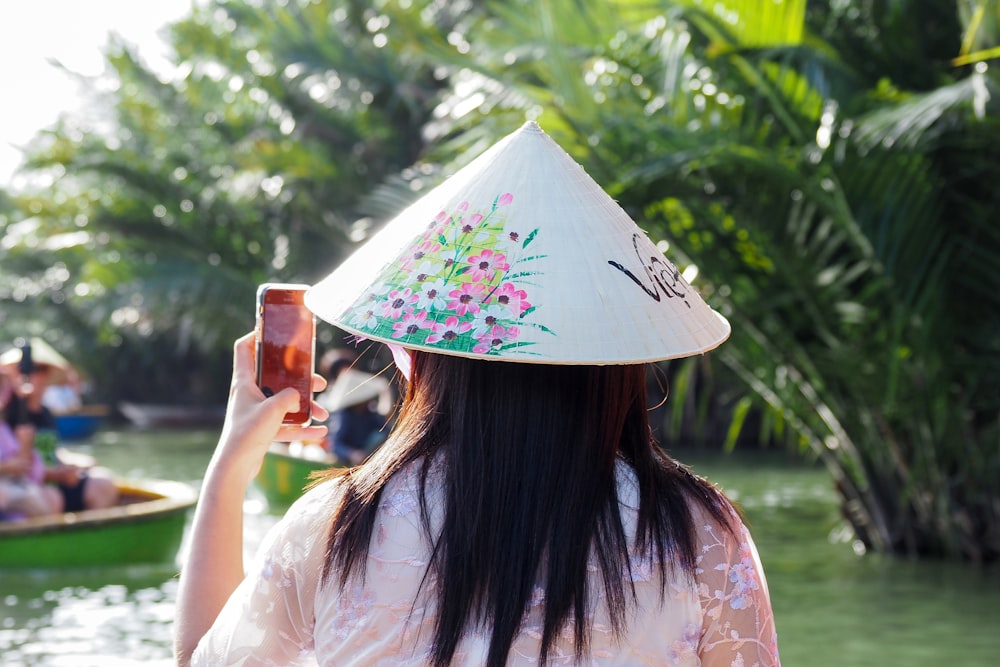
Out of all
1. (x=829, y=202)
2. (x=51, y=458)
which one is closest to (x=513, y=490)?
(x=829, y=202)

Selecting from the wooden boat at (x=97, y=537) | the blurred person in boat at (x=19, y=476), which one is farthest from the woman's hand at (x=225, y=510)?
the wooden boat at (x=97, y=537)

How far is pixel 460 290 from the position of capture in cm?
140

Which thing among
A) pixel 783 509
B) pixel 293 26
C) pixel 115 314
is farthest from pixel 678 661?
pixel 115 314

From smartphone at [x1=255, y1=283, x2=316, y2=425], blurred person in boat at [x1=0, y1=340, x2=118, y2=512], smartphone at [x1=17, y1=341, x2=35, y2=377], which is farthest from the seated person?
smartphone at [x1=255, y1=283, x2=316, y2=425]

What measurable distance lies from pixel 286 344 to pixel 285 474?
401 inches

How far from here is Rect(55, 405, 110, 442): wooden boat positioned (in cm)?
2098

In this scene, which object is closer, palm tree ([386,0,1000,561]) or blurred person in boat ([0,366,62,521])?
palm tree ([386,0,1000,561])

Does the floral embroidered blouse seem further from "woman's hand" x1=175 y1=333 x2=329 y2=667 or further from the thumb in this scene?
the thumb

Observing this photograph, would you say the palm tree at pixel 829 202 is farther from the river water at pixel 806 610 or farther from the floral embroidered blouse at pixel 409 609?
the floral embroidered blouse at pixel 409 609

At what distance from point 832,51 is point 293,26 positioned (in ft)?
35.7

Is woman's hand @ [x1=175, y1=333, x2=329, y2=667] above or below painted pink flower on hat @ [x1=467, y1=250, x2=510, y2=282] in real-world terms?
below

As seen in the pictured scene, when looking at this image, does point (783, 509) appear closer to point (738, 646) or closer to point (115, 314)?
point (738, 646)

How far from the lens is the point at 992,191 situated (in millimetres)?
7820

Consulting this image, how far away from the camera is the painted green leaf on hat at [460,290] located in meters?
1.37
